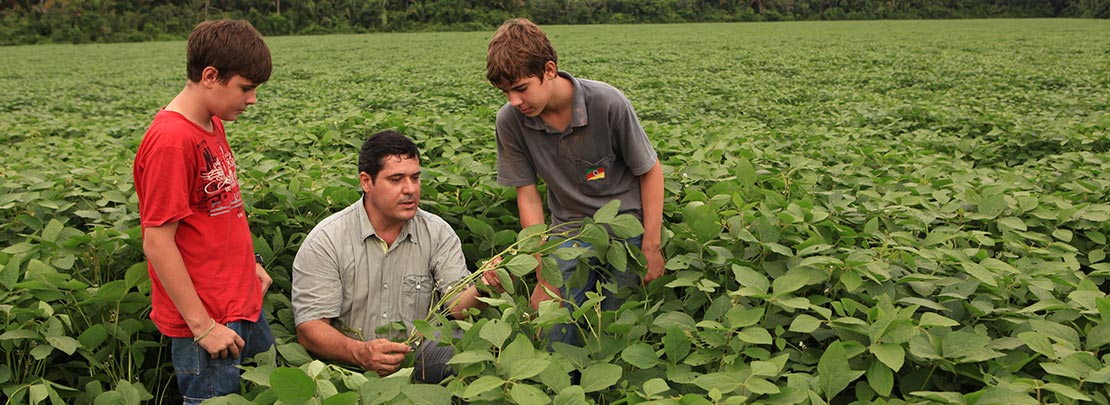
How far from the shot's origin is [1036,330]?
5.67 feet

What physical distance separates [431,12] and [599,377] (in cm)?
4571

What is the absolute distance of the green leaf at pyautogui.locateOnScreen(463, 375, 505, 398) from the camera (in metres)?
1.41

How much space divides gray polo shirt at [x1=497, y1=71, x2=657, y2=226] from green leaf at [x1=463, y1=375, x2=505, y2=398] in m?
1.16

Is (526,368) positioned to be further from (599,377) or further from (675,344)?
(675,344)

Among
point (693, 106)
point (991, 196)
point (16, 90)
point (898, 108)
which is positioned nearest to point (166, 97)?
point (16, 90)

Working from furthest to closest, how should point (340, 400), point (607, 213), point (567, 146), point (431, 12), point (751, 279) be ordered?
point (431, 12)
point (567, 146)
point (607, 213)
point (751, 279)
point (340, 400)

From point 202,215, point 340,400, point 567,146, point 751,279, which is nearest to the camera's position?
point 340,400

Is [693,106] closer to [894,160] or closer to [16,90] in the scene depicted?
[894,160]

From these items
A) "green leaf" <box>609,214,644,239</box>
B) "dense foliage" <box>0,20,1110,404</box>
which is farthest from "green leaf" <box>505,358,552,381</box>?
"green leaf" <box>609,214,644,239</box>

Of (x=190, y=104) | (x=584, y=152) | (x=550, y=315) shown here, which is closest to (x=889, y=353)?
(x=550, y=315)

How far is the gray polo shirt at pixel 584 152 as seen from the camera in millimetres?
2453

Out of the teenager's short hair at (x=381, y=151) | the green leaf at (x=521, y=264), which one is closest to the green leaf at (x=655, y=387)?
the green leaf at (x=521, y=264)

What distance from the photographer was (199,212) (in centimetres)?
204

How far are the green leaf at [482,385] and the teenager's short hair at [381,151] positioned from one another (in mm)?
1222
